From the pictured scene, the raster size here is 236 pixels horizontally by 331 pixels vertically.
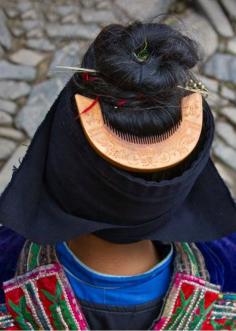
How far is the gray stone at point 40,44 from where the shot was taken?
14.1 ft

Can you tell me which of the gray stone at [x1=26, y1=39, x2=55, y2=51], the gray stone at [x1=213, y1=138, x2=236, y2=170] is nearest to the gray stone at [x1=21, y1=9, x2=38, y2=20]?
the gray stone at [x1=26, y1=39, x2=55, y2=51]

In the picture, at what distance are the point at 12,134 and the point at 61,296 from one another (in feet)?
6.90

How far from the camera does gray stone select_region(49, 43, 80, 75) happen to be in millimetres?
4145

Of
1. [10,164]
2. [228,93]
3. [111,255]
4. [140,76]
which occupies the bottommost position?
[10,164]

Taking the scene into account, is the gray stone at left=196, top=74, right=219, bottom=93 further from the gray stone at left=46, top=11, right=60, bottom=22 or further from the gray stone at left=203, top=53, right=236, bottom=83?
the gray stone at left=46, top=11, right=60, bottom=22

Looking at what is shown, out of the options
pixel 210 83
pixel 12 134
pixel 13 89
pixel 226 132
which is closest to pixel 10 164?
pixel 12 134

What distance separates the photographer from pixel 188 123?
152 cm

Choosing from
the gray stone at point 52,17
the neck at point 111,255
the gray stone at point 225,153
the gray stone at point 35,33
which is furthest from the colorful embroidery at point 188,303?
the gray stone at point 52,17

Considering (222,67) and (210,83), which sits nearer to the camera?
(210,83)

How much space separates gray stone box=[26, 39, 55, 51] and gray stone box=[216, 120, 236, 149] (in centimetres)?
115

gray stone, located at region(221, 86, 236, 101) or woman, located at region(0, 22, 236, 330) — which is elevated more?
woman, located at region(0, 22, 236, 330)

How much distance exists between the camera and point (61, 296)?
1749 millimetres

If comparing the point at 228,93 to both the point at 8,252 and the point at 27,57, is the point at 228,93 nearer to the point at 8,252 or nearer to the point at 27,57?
the point at 27,57

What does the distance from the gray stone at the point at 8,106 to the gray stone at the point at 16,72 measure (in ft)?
0.72
